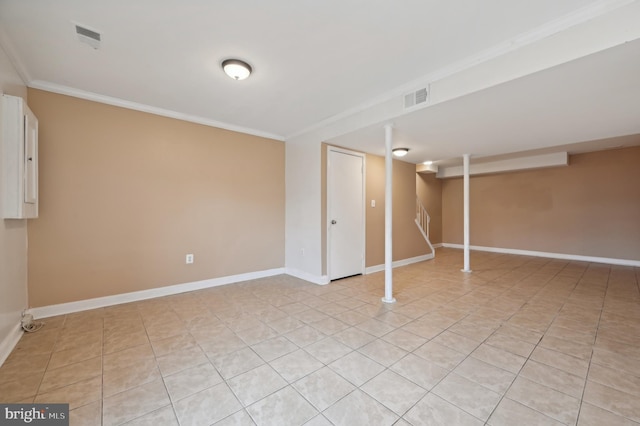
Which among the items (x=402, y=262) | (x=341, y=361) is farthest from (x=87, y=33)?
(x=402, y=262)

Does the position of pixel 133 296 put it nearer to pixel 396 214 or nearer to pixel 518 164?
pixel 396 214

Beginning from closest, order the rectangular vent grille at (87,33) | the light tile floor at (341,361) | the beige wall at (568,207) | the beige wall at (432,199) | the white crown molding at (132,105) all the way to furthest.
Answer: the light tile floor at (341,361)
the rectangular vent grille at (87,33)
the white crown molding at (132,105)
the beige wall at (568,207)
the beige wall at (432,199)

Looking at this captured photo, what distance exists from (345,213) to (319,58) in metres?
2.60

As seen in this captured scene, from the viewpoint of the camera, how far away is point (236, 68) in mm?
2357

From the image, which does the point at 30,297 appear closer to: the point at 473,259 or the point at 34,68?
the point at 34,68

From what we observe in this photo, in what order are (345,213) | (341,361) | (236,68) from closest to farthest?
(341,361) → (236,68) → (345,213)

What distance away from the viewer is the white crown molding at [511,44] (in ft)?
5.55

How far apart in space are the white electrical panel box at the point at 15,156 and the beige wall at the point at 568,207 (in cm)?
900

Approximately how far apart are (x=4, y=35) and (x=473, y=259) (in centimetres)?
805

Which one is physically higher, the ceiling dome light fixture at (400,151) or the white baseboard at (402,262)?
the ceiling dome light fixture at (400,151)

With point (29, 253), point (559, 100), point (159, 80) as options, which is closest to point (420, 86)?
point (559, 100)

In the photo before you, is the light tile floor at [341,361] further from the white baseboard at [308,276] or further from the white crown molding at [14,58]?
the white crown molding at [14,58]

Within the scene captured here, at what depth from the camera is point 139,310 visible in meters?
2.97

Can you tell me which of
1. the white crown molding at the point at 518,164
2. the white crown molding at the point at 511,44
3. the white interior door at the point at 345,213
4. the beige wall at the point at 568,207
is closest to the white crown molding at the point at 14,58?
the white crown molding at the point at 511,44
